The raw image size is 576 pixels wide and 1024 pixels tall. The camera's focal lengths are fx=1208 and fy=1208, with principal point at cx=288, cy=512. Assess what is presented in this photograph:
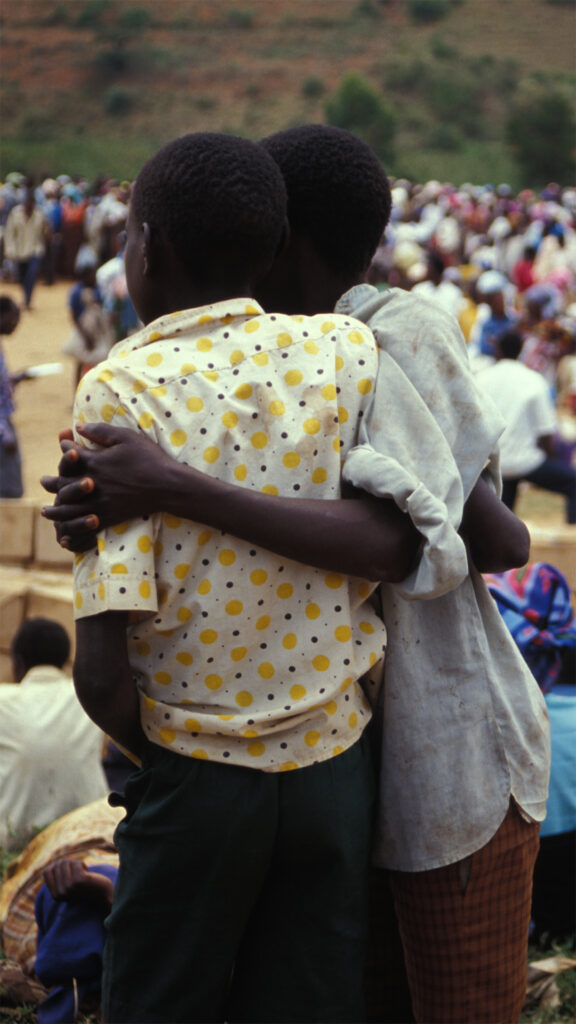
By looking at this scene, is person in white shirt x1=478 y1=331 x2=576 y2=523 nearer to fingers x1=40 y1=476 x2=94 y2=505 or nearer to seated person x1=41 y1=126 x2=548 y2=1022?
seated person x1=41 y1=126 x2=548 y2=1022

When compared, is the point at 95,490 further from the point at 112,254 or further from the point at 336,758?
the point at 112,254

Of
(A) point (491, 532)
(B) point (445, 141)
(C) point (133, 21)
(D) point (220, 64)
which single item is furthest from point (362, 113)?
(A) point (491, 532)

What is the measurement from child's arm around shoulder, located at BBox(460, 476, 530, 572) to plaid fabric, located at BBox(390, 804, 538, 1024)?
34cm

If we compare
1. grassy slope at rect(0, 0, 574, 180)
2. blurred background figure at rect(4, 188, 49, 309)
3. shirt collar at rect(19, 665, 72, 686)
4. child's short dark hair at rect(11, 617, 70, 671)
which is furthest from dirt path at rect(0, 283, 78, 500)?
grassy slope at rect(0, 0, 574, 180)

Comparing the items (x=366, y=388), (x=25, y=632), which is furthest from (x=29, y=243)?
(x=366, y=388)

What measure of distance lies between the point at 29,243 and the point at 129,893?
56.4ft

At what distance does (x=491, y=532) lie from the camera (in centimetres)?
159

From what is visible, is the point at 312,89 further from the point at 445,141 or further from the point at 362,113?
the point at 445,141

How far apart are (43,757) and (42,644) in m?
0.46

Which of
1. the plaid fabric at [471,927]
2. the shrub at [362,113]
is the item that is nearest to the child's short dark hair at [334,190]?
the plaid fabric at [471,927]

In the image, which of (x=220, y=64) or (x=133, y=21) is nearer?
(x=133, y=21)

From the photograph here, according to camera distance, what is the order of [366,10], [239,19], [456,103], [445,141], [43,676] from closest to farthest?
[43,676] → [445,141] → [456,103] → [239,19] → [366,10]

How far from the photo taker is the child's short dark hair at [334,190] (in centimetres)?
167

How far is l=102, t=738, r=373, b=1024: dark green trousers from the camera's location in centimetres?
144
